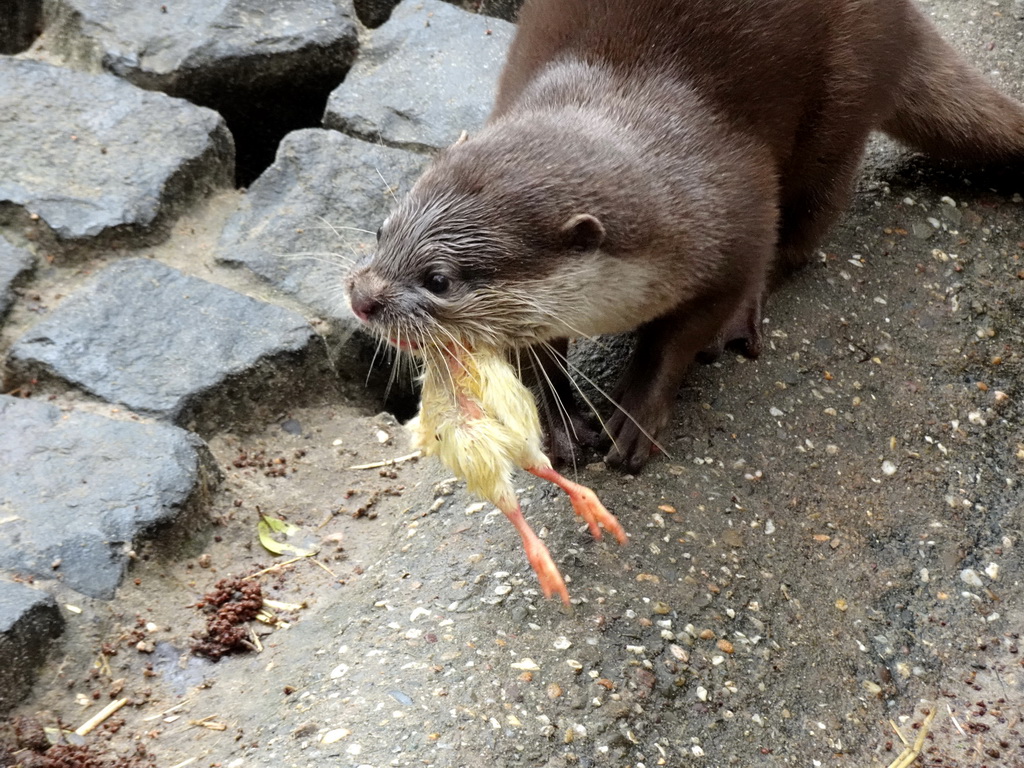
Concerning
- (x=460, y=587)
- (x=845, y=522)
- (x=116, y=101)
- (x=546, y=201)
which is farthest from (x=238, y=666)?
(x=116, y=101)

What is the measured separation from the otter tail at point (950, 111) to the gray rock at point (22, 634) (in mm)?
2466

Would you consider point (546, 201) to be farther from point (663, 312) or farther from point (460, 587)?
point (460, 587)

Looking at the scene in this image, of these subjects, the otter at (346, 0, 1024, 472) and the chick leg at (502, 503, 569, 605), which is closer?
the chick leg at (502, 503, 569, 605)

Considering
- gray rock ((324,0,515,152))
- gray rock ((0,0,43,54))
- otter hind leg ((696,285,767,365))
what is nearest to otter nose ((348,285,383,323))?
otter hind leg ((696,285,767,365))

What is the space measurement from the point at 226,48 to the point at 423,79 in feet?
2.02

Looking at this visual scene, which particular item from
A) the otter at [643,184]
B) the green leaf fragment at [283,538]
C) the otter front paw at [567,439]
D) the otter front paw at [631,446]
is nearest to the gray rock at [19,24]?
the otter at [643,184]

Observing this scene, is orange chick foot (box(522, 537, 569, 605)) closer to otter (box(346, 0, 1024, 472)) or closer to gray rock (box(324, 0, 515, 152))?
otter (box(346, 0, 1024, 472))

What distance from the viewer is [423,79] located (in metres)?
3.50

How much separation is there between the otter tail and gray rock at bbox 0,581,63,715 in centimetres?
247

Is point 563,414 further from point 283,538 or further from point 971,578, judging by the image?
point 971,578

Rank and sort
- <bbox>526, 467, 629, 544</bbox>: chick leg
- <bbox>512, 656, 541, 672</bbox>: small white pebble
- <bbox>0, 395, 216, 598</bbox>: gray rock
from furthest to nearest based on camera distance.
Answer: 1. <bbox>0, 395, 216, 598</bbox>: gray rock
2. <bbox>512, 656, 541, 672</bbox>: small white pebble
3. <bbox>526, 467, 629, 544</bbox>: chick leg

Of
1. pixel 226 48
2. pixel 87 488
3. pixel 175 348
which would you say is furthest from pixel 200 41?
pixel 87 488

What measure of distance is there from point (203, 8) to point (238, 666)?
2.21m

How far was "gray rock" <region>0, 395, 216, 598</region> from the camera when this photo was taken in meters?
A: 2.21
